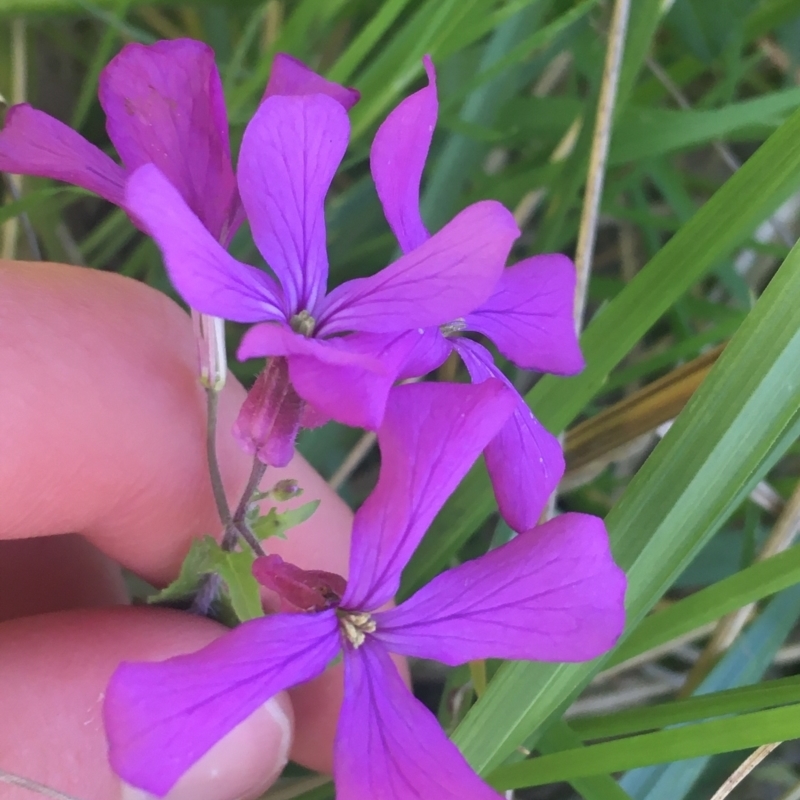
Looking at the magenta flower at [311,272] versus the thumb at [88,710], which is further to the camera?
the thumb at [88,710]

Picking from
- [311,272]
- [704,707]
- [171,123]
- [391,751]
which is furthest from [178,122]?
[704,707]

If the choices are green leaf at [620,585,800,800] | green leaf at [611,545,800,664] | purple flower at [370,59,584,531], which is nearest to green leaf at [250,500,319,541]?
purple flower at [370,59,584,531]

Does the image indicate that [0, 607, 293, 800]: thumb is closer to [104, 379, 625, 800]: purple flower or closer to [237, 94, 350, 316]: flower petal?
[104, 379, 625, 800]: purple flower

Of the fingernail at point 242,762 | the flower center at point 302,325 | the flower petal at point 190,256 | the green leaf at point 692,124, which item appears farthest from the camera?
the green leaf at point 692,124

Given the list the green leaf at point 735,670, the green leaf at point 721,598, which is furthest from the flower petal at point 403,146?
the green leaf at point 735,670

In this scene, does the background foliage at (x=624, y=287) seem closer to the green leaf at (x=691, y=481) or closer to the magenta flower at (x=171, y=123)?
the green leaf at (x=691, y=481)

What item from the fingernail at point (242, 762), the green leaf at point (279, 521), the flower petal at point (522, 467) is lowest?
the fingernail at point (242, 762)

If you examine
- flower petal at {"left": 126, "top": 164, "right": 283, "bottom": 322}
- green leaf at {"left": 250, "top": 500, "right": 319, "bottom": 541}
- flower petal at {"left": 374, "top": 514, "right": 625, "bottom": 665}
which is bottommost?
green leaf at {"left": 250, "top": 500, "right": 319, "bottom": 541}

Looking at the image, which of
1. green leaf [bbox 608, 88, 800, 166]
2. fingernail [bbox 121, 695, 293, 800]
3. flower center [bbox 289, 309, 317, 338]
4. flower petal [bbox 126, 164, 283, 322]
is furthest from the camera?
green leaf [bbox 608, 88, 800, 166]
